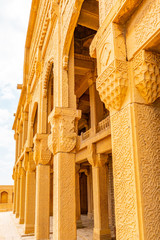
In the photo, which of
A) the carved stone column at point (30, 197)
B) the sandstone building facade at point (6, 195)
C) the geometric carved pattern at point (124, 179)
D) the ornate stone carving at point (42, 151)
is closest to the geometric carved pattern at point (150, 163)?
the geometric carved pattern at point (124, 179)

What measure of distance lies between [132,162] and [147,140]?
0.23 m

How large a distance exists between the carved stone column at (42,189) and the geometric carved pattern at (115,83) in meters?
4.45

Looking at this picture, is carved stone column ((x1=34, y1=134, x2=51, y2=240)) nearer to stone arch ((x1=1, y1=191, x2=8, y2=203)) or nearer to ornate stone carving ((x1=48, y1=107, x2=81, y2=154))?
ornate stone carving ((x1=48, y1=107, x2=81, y2=154))

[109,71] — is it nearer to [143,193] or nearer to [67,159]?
[143,193]

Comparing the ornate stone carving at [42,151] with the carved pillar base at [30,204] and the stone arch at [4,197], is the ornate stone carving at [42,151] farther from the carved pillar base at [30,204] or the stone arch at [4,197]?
the stone arch at [4,197]

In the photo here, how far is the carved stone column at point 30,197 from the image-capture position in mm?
8352

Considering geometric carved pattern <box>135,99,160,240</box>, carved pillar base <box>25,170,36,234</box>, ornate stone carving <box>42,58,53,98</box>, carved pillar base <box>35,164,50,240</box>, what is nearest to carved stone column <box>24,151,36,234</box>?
carved pillar base <box>25,170,36,234</box>

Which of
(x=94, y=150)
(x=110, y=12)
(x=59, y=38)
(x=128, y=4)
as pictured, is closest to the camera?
(x=128, y=4)

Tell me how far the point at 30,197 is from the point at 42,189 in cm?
280

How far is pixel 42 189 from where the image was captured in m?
6.27

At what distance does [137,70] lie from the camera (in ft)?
6.68

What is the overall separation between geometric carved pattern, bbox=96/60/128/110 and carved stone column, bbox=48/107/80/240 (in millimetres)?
2296

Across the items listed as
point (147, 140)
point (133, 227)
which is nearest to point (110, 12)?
point (147, 140)

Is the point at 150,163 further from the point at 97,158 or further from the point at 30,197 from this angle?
the point at 30,197
